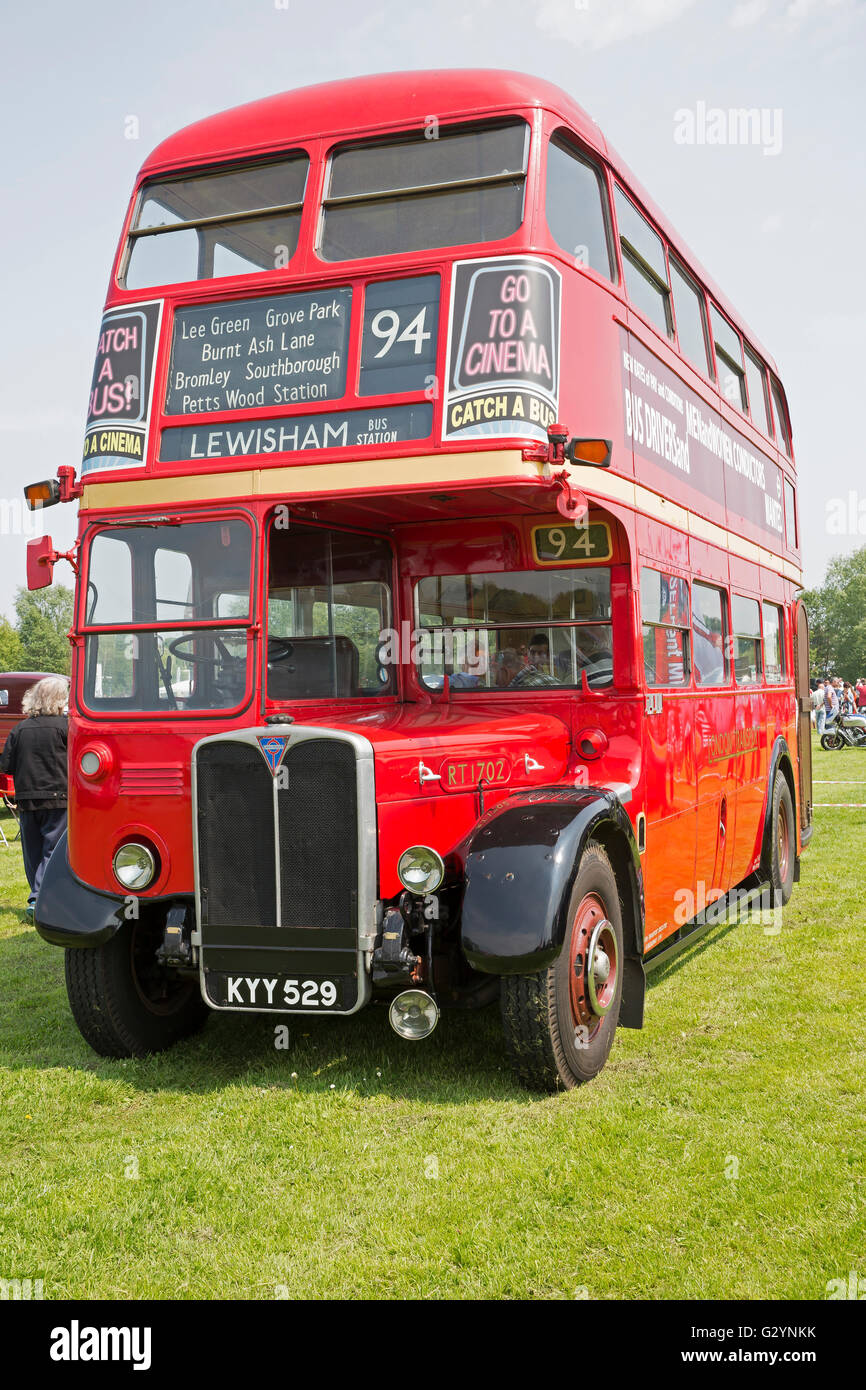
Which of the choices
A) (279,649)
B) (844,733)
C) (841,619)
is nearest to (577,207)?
(279,649)

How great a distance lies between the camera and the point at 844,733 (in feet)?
94.7

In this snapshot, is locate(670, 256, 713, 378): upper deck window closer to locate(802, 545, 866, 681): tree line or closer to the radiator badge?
the radiator badge

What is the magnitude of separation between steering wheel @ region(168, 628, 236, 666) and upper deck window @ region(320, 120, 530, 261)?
186 cm

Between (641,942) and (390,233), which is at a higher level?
(390,233)

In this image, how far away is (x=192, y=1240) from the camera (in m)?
4.01

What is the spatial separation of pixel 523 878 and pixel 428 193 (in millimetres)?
3122

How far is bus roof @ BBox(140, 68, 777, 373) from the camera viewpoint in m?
5.71

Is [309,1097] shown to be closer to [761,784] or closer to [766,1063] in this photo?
[766,1063]

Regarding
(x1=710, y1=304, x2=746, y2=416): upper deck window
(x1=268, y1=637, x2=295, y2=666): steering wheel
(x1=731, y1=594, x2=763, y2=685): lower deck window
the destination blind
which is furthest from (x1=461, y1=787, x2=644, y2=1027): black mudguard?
(x1=710, y1=304, x2=746, y2=416): upper deck window

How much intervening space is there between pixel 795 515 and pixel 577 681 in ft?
20.3

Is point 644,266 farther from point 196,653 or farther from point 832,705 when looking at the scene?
point 832,705

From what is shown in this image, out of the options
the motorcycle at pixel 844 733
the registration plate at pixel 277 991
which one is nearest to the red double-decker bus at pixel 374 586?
the registration plate at pixel 277 991
